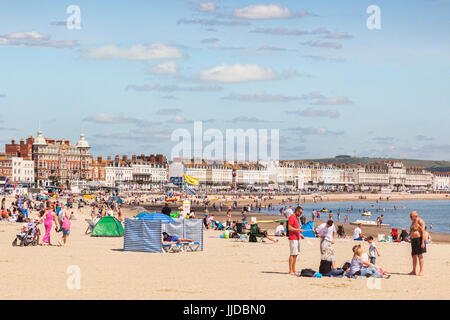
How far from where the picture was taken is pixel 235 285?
12703mm

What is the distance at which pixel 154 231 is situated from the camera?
18.8 meters

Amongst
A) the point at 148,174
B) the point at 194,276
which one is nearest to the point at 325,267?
the point at 194,276

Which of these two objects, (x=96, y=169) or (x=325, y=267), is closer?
(x=325, y=267)

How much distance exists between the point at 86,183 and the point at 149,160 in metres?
49.0

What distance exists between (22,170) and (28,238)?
4543 inches

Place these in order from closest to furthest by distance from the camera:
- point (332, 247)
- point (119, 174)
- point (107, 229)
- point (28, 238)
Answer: point (332, 247), point (28, 238), point (107, 229), point (119, 174)

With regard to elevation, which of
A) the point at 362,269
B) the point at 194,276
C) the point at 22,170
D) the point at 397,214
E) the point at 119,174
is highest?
the point at 22,170

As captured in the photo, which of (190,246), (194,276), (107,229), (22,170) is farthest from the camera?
(22,170)

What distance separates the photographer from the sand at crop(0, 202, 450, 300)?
1156 cm

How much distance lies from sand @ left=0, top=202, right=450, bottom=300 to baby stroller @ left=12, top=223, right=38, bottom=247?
17.9 inches

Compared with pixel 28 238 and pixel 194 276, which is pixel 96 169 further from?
pixel 194 276

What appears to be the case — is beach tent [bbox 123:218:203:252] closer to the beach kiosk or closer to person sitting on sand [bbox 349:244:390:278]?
the beach kiosk

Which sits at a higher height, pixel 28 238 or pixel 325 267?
pixel 28 238
